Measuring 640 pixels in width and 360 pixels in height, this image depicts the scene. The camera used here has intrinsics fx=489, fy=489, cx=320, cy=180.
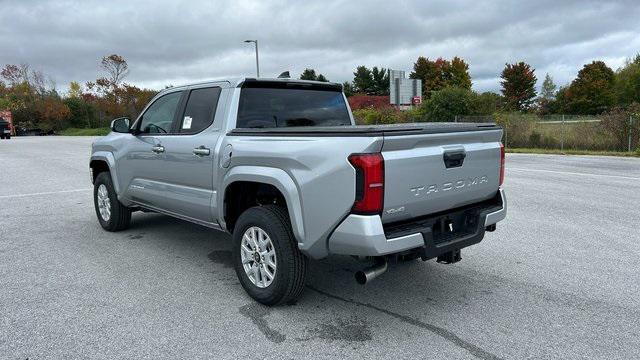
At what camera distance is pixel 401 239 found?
3221 mm

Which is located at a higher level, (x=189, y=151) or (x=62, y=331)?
(x=189, y=151)

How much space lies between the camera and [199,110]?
15.5ft

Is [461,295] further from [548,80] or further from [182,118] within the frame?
[548,80]

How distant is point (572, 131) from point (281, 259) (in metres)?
18.9

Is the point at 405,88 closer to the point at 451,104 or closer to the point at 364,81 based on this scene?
the point at 451,104

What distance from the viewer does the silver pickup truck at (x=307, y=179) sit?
3182mm

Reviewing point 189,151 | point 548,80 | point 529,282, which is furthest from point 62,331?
point 548,80

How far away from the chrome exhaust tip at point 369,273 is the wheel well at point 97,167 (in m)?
4.48

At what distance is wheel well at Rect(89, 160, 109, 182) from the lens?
6564mm

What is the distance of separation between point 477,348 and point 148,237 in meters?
4.27

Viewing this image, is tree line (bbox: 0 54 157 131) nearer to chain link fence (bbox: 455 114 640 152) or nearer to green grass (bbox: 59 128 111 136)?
green grass (bbox: 59 128 111 136)

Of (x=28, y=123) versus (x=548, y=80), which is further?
(x=548, y=80)

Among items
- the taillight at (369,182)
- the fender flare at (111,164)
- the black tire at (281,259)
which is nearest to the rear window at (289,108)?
the black tire at (281,259)

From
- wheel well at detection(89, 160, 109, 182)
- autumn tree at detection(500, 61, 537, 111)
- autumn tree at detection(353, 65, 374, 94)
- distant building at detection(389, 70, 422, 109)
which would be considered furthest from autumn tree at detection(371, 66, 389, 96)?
wheel well at detection(89, 160, 109, 182)
